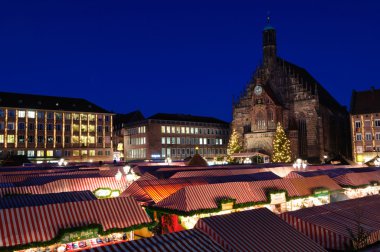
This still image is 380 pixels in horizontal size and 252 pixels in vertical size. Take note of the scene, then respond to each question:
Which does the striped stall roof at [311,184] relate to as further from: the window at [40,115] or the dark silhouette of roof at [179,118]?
the window at [40,115]

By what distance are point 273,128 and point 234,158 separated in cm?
949

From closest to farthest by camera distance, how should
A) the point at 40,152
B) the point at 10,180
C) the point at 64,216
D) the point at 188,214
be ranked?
the point at 64,216, the point at 188,214, the point at 10,180, the point at 40,152

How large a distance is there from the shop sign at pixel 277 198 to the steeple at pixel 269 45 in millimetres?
60708

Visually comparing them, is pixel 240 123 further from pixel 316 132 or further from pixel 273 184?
pixel 273 184

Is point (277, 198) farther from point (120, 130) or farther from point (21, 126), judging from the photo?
point (120, 130)

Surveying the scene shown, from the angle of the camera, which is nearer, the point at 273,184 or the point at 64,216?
the point at 64,216

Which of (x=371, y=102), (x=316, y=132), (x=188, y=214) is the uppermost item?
(x=371, y=102)

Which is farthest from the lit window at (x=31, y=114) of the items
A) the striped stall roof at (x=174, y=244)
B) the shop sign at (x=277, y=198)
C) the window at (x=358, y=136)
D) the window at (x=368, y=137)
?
the striped stall roof at (x=174, y=244)

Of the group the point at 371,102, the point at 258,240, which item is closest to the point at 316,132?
the point at 371,102

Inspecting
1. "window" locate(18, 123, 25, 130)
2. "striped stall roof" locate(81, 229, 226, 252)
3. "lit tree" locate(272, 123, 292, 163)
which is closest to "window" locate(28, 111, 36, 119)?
"window" locate(18, 123, 25, 130)

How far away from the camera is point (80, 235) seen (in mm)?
13430

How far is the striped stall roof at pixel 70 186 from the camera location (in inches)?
809

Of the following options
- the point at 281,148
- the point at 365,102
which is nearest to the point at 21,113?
the point at 281,148

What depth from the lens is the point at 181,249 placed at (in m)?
A: 9.44
